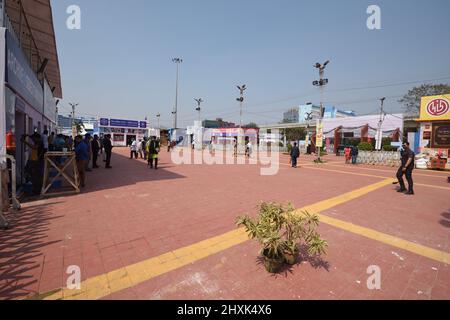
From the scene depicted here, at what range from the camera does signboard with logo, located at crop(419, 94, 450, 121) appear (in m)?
16.5

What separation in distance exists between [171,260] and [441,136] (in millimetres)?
21336

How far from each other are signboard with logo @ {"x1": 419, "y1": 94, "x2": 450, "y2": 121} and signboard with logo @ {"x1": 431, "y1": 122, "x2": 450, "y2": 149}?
50cm

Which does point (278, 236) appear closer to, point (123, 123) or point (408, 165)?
point (408, 165)

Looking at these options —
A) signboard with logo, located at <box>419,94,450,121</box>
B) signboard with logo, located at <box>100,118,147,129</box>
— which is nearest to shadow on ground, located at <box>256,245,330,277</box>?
signboard with logo, located at <box>419,94,450,121</box>

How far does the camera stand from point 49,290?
2670 millimetres

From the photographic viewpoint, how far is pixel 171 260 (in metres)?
3.35

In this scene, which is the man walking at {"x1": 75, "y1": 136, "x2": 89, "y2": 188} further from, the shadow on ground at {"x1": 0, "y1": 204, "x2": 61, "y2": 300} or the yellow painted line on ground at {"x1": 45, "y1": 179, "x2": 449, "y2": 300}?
the yellow painted line on ground at {"x1": 45, "y1": 179, "x2": 449, "y2": 300}

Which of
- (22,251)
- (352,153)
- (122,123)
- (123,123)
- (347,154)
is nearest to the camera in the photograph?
(22,251)

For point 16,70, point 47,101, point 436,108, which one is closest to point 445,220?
point 16,70

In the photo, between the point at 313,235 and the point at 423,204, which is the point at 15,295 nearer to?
the point at 313,235

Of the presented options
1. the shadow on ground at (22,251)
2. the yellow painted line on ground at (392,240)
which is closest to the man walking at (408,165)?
the yellow painted line on ground at (392,240)

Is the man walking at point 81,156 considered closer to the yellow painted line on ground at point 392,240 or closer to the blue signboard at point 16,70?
the blue signboard at point 16,70

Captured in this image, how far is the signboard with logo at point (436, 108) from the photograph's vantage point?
16.5 m
